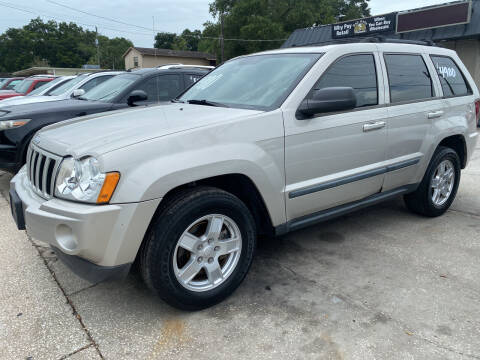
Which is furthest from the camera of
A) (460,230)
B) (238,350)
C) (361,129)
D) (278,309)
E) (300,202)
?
(460,230)

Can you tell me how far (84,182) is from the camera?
2.28m

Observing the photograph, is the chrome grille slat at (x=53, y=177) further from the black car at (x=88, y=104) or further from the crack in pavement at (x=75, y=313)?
the black car at (x=88, y=104)

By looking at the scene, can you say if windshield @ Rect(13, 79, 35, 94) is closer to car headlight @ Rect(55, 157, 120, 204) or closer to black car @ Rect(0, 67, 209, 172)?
black car @ Rect(0, 67, 209, 172)

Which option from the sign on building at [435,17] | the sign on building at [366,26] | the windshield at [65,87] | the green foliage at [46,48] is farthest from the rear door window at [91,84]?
the green foliage at [46,48]

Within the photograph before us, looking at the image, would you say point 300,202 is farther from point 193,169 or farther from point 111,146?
point 111,146

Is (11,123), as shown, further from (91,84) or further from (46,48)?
(46,48)

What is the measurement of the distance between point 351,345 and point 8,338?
207cm

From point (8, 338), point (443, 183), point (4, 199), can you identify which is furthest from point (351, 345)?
point (4, 199)

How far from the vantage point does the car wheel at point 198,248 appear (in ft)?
7.86

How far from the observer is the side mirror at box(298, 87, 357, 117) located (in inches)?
112

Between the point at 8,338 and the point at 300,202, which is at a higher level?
the point at 300,202

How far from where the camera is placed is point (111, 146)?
2.33m

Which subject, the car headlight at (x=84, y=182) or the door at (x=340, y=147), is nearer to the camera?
the car headlight at (x=84, y=182)

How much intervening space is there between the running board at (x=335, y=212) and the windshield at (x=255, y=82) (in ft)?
3.00
